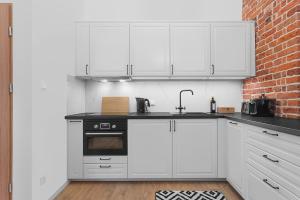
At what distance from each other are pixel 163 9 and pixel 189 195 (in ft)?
9.20

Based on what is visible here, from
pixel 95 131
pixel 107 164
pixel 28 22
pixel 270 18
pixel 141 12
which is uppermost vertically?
pixel 141 12

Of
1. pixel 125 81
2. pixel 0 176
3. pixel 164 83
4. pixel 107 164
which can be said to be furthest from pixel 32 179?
pixel 164 83

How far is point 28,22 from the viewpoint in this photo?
203cm

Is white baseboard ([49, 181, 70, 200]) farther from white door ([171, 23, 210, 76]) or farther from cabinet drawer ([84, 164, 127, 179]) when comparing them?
white door ([171, 23, 210, 76])

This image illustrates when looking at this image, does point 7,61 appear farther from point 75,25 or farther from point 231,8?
point 231,8

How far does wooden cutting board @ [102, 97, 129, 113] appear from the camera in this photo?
3.45 m

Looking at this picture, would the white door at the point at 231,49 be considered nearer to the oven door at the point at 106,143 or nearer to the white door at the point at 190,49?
the white door at the point at 190,49

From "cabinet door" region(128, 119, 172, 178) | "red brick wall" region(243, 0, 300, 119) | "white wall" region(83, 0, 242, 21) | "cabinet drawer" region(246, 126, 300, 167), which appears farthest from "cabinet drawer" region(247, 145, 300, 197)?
"white wall" region(83, 0, 242, 21)

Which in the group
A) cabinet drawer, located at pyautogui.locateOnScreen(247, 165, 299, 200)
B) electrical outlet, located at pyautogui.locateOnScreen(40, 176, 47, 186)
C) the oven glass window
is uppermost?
the oven glass window

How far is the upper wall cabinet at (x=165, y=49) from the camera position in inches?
123

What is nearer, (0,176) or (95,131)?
Answer: (0,176)

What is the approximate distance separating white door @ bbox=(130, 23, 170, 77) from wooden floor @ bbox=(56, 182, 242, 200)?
1.52m

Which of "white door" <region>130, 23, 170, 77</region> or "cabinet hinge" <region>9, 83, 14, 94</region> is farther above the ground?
"white door" <region>130, 23, 170, 77</region>

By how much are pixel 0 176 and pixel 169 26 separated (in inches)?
105
